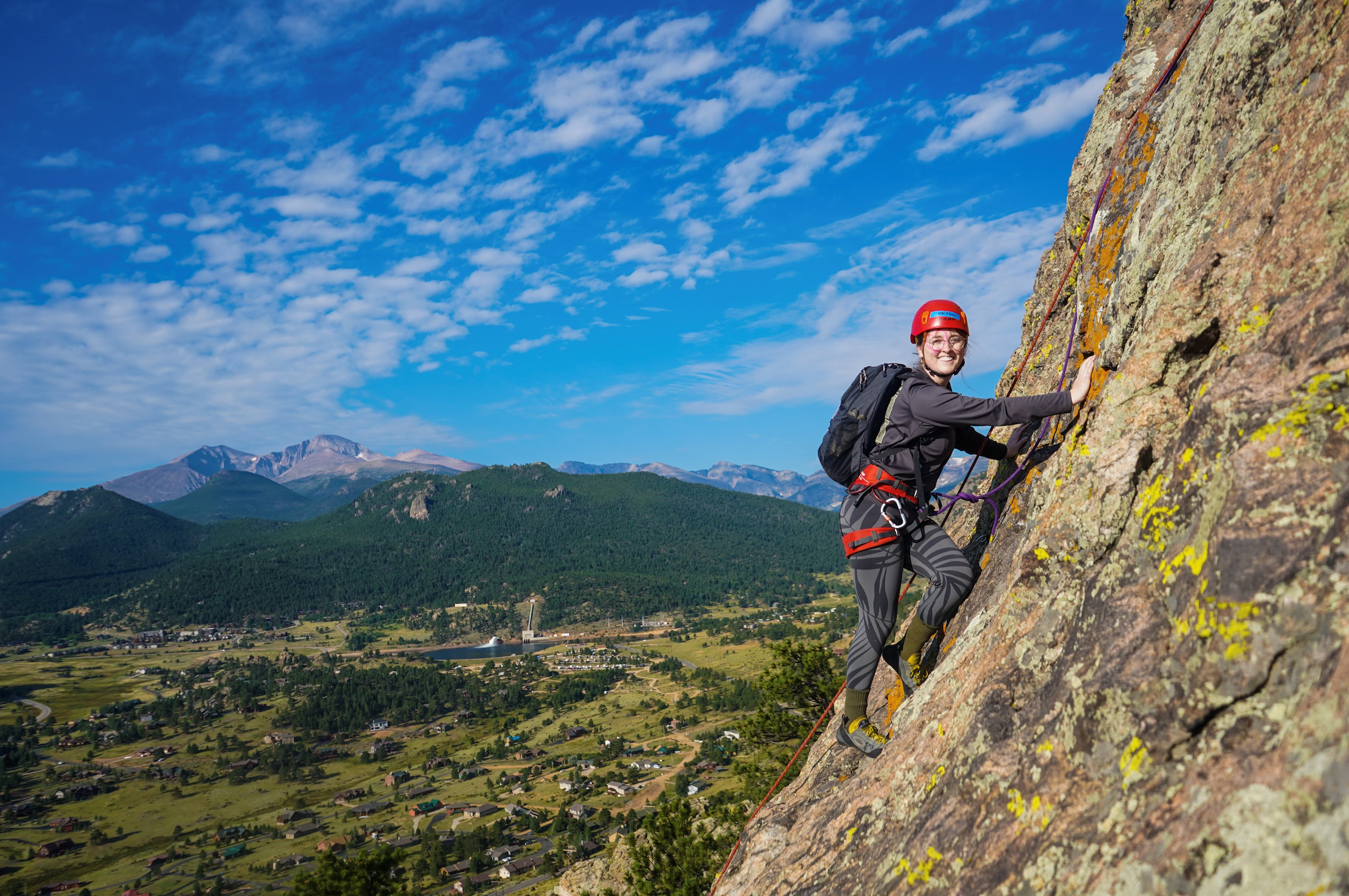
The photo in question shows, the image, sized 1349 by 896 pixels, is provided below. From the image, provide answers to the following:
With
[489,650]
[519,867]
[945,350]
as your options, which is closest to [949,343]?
[945,350]

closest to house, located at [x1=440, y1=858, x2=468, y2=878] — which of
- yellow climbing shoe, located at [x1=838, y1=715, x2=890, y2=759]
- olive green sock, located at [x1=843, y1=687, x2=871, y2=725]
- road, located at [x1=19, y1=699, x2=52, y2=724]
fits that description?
yellow climbing shoe, located at [x1=838, y1=715, x2=890, y2=759]

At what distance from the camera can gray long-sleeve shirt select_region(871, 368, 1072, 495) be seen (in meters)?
5.54

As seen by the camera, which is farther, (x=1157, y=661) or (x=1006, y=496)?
(x=1006, y=496)

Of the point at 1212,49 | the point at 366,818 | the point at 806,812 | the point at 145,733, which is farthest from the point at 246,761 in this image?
the point at 1212,49

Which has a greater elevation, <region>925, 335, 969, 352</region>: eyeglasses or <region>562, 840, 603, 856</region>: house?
<region>925, 335, 969, 352</region>: eyeglasses

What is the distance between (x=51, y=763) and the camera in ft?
353

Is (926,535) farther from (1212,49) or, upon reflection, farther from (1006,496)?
(1212,49)

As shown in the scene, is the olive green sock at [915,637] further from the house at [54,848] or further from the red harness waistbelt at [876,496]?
the house at [54,848]

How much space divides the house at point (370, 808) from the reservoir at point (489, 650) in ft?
265

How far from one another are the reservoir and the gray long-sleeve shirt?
17418cm

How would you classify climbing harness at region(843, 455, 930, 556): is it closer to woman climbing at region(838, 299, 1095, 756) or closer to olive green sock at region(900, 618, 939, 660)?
woman climbing at region(838, 299, 1095, 756)

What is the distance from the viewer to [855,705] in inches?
277

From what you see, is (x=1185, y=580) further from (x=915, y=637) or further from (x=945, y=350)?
(x=915, y=637)

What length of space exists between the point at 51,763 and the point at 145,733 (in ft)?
44.0
